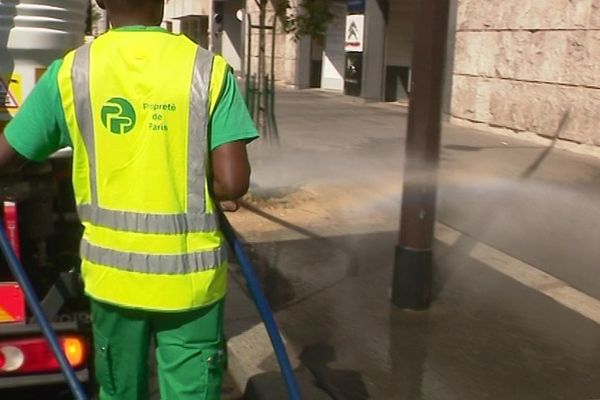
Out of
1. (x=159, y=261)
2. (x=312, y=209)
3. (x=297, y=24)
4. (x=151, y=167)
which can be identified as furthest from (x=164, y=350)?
(x=297, y=24)

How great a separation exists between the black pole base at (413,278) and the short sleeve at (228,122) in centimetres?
295

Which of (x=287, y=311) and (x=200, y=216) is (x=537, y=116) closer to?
(x=287, y=311)

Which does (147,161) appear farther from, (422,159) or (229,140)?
(422,159)

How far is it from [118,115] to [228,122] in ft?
0.98

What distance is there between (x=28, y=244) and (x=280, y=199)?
5.19m

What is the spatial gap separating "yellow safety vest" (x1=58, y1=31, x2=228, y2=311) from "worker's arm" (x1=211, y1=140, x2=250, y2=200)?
37 millimetres

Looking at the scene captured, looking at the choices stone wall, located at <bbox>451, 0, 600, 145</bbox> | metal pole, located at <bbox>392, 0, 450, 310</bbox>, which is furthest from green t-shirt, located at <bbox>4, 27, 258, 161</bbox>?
stone wall, located at <bbox>451, 0, 600, 145</bbox>

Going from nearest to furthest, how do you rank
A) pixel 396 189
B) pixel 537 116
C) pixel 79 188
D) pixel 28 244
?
pixel 79 188 → pixel 28 244 → pixel 396 189 → pixel 537 116

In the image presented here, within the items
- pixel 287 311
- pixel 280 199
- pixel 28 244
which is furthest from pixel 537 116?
pixel 28 244

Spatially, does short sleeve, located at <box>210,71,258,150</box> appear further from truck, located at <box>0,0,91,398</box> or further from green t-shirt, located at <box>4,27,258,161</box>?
truck, located at <box>0,0,91,398</box>

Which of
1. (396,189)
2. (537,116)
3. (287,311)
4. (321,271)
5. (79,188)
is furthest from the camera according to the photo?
(537,116)

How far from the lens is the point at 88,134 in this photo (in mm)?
2395

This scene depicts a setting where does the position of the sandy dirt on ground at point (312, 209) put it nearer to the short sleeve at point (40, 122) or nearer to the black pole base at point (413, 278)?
the black pole base at point (413, 278)

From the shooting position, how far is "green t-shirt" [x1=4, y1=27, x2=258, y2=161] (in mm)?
2363
